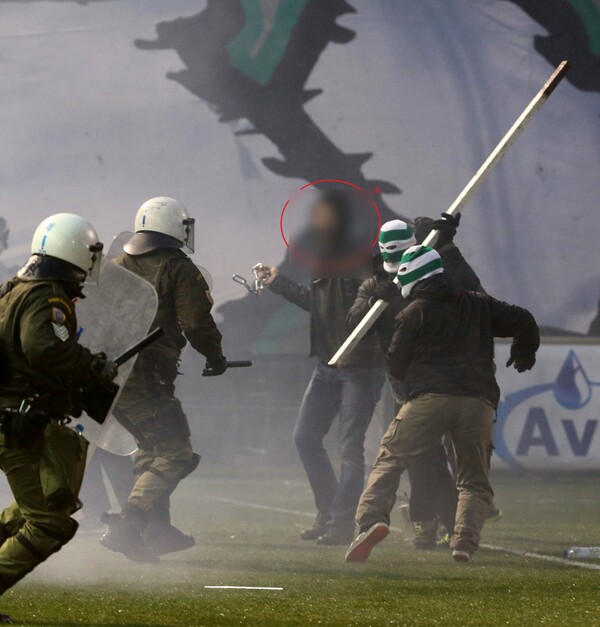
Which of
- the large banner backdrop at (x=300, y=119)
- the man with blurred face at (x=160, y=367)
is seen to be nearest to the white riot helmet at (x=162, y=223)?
the man with blurred face at (x=160, y=367)

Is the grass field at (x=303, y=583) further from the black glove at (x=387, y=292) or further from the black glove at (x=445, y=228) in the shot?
the black glove at (x=445, y=228)

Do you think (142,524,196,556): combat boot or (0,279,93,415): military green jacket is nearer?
(0,279,93,415): military green jacket

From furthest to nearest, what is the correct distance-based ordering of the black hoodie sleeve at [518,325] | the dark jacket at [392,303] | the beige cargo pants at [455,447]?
the dark jacket at [392,303], the black hoodie sleeve at [518,325], the beige cargo pants at [455,447]

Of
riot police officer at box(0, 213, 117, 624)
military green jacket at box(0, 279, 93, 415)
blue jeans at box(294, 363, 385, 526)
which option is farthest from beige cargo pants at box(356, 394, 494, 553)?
military green jacket at box(0, 279, 93, 415)

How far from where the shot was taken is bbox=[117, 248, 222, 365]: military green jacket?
23.2 feet

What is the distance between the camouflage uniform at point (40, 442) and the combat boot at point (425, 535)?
322 cm

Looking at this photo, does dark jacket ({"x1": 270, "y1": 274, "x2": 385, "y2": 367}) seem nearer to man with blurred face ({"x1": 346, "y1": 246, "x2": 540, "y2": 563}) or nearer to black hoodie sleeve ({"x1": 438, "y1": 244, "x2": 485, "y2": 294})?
black hoodie sleeve ({"x1": 438, "y1": 244, "x2": 485, "y2": 294})

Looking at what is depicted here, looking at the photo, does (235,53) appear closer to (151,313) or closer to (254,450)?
(254,450)

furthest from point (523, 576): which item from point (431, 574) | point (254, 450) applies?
point (254, 450)

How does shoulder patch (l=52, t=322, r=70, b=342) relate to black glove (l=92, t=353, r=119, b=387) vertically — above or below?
above

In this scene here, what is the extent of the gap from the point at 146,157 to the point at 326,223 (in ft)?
14.8

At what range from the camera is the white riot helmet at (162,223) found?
7271mm

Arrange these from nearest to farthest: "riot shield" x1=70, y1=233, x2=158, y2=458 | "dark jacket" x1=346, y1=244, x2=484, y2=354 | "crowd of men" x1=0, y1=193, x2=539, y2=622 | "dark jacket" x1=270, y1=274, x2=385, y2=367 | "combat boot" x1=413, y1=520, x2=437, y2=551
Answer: "crowd of men" x1=0, y1=193, x2=539, y2=622, "riot shield" x1=70, y1=233, x2=158, y2=458, "combat boot" x1=413, y1=520, x2=437, y2=551, "dark jacket" x1=346, y1=244, x2=484, y2=354, "dark jacket" x1=270, y1=274, x2=385, y2=367

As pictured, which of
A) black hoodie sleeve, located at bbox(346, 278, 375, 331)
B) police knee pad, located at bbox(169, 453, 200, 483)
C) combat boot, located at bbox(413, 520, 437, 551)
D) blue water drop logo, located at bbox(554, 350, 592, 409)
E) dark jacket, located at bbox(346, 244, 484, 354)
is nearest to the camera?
police knee pad, located at bbox(169, 453, 200, 483)
